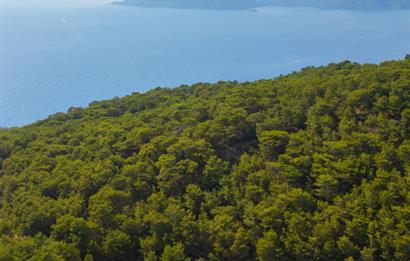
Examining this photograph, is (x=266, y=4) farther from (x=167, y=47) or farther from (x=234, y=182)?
(x=234, y=182)

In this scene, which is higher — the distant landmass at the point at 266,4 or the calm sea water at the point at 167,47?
the distant landmass at the point at 266,4

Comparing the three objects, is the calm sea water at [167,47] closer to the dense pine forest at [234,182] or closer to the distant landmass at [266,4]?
the distant landmass at [266,4]

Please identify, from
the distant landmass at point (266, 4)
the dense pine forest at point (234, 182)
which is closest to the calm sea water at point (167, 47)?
the distant landmass at point (266, 4)

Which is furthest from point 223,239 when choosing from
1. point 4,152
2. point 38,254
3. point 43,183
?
point 4,152

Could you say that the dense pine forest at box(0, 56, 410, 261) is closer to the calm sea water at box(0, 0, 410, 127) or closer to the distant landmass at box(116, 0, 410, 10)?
the calm sea water at box(0, 0, 410, 127)

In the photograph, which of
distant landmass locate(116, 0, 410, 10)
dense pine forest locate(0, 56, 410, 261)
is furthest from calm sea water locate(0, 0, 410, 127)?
dense pine forest locate(0, 56, 410, 261)
